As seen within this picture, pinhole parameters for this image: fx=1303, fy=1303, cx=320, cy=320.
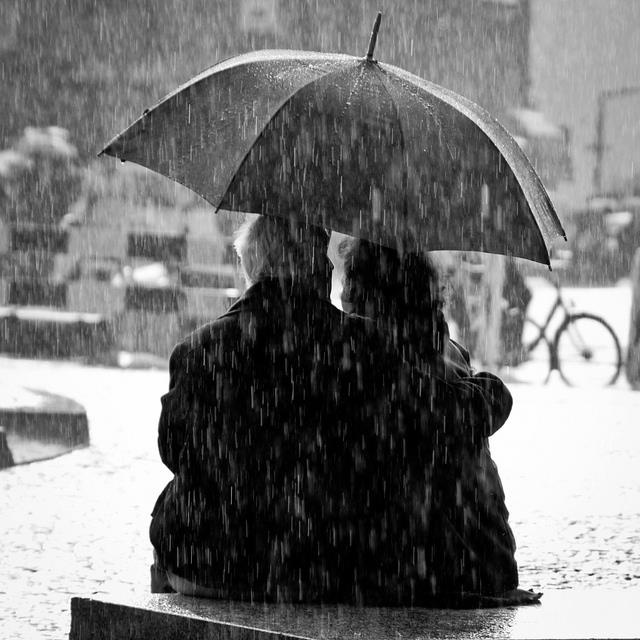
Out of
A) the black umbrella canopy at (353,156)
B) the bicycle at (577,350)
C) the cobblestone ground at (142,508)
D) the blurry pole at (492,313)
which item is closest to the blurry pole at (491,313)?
the blurry pole at (492,313)

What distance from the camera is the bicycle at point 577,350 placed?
14.4 m

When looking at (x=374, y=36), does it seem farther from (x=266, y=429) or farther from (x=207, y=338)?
(x=266, y=429)

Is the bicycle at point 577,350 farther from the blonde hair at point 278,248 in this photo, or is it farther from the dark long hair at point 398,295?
the blonde hair at point 278,248

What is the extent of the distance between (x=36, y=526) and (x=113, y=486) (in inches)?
47.9

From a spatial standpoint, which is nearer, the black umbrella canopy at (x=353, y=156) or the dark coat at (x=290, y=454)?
the dark coat at (x=290, y=454)

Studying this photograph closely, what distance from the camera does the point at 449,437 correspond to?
298 centimetres

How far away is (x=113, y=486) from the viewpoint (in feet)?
23.3

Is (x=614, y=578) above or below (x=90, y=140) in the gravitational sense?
below

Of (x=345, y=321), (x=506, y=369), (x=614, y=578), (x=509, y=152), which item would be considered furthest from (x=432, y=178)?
(x=506, y=369)

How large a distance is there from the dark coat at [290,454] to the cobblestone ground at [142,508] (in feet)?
0.94

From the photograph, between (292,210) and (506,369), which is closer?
(292,210)

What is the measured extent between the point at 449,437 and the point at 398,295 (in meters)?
0.35

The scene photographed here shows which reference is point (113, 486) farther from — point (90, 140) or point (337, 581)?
point (90, 140)

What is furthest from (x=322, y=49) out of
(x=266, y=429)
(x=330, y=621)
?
(x=330, y=621)
